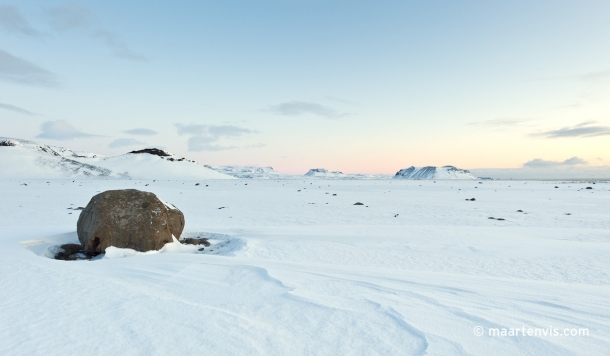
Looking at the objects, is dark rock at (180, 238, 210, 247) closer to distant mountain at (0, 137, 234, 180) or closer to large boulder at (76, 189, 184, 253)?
large boulder at (76, 189, 184, 253)

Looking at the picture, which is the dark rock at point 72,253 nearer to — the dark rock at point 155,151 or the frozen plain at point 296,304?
the frozen plain at point 296,304

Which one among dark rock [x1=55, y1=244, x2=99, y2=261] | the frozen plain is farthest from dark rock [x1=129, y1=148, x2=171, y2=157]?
the frozen plain

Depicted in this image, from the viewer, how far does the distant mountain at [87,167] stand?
61.2 metres

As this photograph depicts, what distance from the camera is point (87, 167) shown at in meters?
69.8

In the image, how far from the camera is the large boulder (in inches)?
243

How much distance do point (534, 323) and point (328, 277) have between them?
2.17 meters

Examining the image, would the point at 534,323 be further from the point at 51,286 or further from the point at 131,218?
the point at 131,218

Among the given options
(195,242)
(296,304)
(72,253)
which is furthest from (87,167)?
(296,304)

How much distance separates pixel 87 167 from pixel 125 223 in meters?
77.8

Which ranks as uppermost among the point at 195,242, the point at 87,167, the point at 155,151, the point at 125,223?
the point at 155,151

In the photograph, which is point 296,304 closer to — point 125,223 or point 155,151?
point 125,223

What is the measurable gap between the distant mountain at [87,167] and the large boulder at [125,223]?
67002mm

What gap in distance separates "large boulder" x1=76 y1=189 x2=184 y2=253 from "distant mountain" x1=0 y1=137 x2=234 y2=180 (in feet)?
220

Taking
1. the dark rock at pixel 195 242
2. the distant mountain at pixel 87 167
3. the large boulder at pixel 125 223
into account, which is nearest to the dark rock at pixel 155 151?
the distant mountain at pixel 87 167
